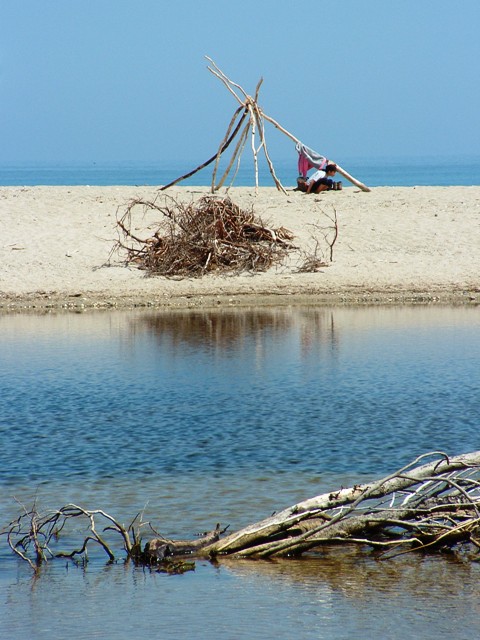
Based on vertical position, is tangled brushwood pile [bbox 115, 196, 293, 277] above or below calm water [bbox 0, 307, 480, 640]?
above

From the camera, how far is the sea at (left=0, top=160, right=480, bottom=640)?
587 cm

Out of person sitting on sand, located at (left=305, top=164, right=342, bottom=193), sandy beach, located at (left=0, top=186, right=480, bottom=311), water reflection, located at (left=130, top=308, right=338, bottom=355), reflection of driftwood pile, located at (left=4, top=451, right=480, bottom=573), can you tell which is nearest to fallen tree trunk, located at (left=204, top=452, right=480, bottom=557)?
reflection of driftwood pile, located at (left=4, top=451, right=480, bottom=573)

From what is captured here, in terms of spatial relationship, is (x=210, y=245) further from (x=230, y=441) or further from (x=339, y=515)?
(x=339, y=515)

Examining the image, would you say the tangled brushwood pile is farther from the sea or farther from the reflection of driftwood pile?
the reflection of driftwood pile

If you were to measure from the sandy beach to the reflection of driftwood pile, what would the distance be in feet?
41.8

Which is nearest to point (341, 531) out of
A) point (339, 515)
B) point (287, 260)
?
point (339, 515)

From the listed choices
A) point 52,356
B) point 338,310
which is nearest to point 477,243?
point 338,310

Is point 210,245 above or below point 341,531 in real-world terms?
above

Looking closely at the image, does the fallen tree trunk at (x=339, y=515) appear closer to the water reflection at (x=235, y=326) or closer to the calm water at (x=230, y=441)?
the calm water at (x=230, y=441)

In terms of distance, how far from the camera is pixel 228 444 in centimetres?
980

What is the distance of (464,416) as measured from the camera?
10.8 meters

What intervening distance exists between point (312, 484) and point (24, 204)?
760 inches

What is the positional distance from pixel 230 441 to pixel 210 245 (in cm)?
1150

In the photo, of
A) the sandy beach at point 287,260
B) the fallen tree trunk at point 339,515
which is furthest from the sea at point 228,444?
the sandy beach at point 287,260
